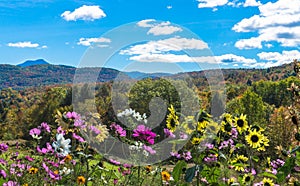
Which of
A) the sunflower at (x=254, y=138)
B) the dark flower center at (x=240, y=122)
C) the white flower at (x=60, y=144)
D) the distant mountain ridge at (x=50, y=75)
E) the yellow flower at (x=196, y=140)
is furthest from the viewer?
the distant mountain ridge at (x=50, y=75)

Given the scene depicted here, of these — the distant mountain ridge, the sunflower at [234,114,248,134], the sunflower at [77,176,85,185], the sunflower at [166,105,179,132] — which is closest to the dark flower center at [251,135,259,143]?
the sunflower at [234,114,248,134]

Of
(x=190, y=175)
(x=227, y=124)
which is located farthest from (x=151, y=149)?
(x=190, y=175)

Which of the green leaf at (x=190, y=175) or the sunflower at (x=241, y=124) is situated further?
the sunflower at (x=241, y=124)

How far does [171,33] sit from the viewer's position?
5.11 meters

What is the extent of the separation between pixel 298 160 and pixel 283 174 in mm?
189

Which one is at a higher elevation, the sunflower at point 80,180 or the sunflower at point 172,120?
the sunflower at point 172,120

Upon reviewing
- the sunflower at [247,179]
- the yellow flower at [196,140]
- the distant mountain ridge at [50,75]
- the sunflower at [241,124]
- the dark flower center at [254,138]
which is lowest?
the sunflower at [247,179]

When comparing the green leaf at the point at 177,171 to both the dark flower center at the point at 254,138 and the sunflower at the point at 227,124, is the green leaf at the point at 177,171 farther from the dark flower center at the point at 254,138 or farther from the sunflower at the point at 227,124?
the dark flower center at the point at 254,138

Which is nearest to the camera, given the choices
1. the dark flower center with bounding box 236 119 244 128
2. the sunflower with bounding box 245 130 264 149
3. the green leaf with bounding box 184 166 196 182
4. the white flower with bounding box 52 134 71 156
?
the green leaf with bounding box 184 166 196 182

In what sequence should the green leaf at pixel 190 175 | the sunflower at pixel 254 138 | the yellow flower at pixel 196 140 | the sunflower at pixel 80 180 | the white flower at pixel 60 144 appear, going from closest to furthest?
the green leaf at pixel 190 175, the yellow flower at pixel 196 140, the sunflower at pixel 80 180, the white flower at pixel 60 144, the sunflower at pixel 254 138

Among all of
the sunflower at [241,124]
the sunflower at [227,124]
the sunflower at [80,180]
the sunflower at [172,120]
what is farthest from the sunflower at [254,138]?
the sunflower at [80,180]

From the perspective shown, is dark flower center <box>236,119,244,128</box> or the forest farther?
dark flower center <box>236,119,244,128</box>

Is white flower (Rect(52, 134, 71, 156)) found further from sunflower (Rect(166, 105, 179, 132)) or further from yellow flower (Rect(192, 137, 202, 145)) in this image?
yellow flower (Rect(192, 137, 202, 145))

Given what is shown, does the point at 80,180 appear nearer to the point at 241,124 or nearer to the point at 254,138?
the point at 241,124
